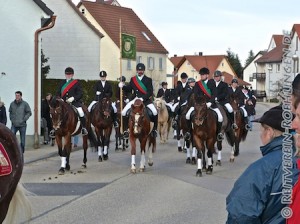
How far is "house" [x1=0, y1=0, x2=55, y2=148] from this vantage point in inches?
808

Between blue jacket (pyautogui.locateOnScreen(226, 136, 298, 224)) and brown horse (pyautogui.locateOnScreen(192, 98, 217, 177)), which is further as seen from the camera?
brown horse (pyautogui.locateOnScreen(192, 98, 217, 177))

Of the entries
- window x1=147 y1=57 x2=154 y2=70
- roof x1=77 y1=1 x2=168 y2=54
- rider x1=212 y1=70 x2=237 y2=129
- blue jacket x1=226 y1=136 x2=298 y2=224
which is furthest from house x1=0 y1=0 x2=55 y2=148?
window x1=147 y1=57 x2=154 y2=70

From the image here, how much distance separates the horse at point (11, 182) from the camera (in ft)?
15.2

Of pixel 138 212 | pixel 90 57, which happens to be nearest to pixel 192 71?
pixel 90 57

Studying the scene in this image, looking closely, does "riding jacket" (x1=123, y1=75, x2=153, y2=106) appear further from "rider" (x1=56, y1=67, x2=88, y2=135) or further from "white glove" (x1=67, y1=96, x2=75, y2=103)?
"white glove" (x1=67, y1=96, x2=75, y2=103)

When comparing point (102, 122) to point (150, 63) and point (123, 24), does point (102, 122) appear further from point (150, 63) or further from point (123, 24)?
point (150, 63)

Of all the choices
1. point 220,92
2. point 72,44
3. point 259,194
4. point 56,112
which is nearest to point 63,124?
point 56,112

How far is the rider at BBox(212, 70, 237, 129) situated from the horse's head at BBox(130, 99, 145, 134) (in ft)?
7.02

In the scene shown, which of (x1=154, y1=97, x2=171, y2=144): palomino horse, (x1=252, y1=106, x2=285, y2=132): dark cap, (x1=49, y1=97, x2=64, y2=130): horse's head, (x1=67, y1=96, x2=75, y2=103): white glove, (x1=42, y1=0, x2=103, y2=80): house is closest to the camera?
(x1=252, y1=106, x2=285, y2=132): dark cap

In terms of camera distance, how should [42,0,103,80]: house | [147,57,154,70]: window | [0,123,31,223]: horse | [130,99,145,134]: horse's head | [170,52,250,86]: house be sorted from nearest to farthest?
[0,123,31,223]: horse < [130,99,145,134]: horse's head < [42,0,103,80]: house < [147,57,154,70]: window < [170,52,250,86]: house

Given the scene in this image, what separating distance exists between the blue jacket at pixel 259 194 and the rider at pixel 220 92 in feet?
38.8

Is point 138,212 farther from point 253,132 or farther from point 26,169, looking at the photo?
point 253,132

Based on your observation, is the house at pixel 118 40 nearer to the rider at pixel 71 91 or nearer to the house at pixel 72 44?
the house at pixel 72 44

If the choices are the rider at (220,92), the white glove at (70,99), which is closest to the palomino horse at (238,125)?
the rider at (220,92)
